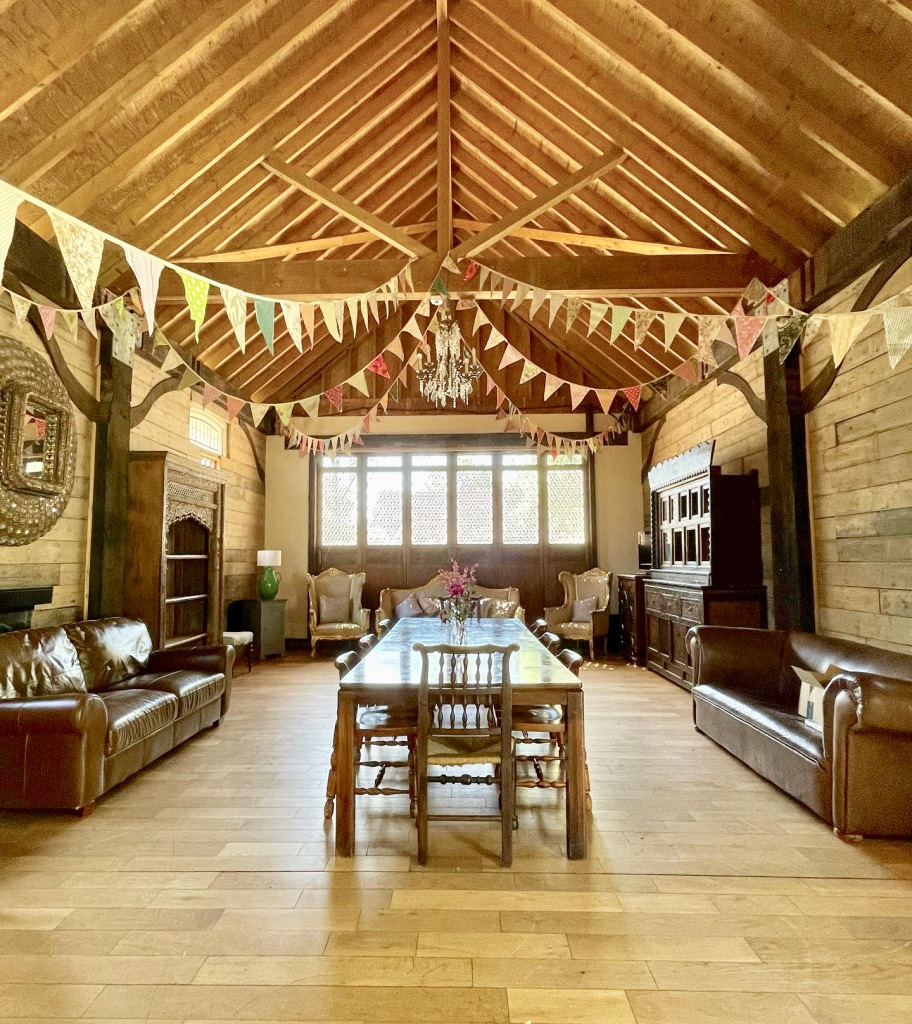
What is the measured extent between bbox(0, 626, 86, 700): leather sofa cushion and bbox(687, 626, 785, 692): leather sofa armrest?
4090 mm

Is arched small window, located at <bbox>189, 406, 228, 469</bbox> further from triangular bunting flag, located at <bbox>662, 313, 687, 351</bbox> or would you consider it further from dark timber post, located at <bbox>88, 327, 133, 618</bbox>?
triangular bunting flag, located at <bbox>662, 313, 687, 351</bbox>

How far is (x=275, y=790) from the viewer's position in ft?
11.1

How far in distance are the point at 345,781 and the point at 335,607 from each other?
18.7ft

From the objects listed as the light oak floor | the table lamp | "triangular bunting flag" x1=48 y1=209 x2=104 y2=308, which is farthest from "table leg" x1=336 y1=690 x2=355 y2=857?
the table lamp

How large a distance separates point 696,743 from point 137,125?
17.7 feet

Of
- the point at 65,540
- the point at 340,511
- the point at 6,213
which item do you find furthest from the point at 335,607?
the point at 6,213

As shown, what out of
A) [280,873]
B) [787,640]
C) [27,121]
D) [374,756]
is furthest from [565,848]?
[27,121]

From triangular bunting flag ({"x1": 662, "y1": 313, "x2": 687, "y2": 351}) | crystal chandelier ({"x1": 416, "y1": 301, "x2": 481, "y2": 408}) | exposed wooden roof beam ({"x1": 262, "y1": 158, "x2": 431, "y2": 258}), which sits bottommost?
triangular bunting flag ({"x1": 662, "y1": 313, "x2": 687, "y2": 351})

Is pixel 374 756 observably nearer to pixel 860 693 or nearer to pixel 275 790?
pixel 275 790

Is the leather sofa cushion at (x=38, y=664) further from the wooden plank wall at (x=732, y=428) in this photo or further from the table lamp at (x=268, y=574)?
the wooden plank wall at (x=732, y=428)

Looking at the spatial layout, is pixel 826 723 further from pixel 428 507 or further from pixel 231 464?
pixel 231 464

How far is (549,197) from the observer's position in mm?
4762

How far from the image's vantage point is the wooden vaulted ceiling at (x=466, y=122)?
321 cm

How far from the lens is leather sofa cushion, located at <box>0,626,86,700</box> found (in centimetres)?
336
